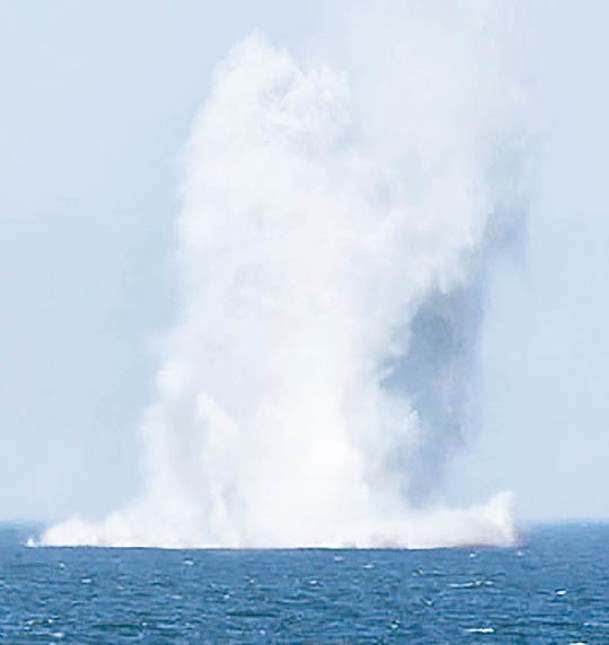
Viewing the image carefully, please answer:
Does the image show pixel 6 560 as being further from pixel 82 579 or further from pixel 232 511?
pixel 82 579

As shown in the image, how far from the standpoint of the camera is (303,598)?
112 metres

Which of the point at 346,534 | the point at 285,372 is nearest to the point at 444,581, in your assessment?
the point at 346,534

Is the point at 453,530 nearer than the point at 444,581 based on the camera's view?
No

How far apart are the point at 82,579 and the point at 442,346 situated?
5522 centimetres

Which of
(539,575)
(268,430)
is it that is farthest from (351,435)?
(539,575)

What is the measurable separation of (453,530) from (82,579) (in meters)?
47.1

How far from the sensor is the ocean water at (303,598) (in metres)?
91.4

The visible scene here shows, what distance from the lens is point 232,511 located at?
559 ft

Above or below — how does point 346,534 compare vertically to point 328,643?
above

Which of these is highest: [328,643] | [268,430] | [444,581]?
[268,430]

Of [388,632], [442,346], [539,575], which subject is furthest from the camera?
[442,346]

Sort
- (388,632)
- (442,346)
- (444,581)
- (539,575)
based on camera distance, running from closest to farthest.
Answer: (388,632) → (444,581) → (539,575) → (442,346)

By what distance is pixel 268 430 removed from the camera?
561ft

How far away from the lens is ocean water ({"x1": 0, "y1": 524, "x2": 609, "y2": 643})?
300 ft
